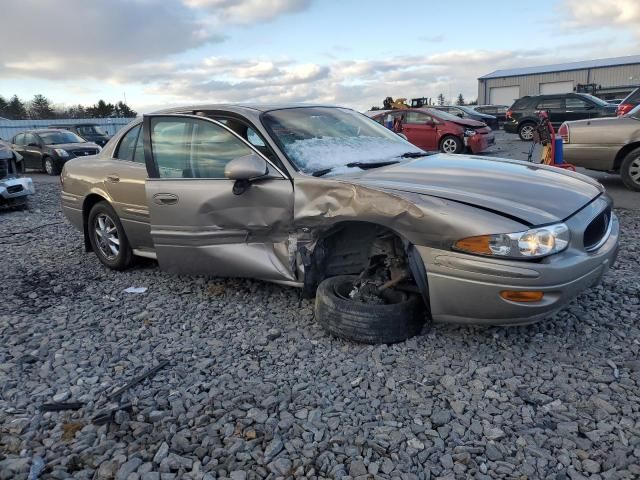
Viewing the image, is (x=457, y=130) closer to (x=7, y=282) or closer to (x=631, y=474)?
(x=7, y=282)

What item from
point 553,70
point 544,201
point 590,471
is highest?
point 553,70

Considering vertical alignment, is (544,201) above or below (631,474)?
above

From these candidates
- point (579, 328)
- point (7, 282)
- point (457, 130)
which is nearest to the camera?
point (579, 328)

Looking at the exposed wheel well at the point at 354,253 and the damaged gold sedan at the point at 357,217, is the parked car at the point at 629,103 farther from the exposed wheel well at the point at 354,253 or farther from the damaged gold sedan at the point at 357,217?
the exposed wheel well at the point at 354,253

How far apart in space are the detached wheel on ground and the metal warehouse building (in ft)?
137

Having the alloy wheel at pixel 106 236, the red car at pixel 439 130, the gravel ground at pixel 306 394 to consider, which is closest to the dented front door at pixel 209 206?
the gravel ground at pixel 306 394

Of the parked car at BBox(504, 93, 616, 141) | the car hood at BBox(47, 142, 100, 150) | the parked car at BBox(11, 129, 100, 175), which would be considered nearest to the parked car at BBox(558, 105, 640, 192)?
the parked car at BBox(504, 93, 616, 141)

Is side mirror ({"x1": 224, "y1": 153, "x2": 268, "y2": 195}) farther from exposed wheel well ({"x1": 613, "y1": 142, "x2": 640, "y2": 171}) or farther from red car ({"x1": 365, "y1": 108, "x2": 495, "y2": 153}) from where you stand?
Result: red car ({"x1": 365, "y1": 108, "x2": 495, "y2": 153})

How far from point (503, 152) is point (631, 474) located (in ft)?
47.9

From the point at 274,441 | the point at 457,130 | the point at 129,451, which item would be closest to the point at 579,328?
the point at 274,441

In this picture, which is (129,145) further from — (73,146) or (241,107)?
(73,146)

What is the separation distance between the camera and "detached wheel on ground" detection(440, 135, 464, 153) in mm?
14383

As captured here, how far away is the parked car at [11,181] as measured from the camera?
925 cm

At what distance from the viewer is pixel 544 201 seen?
3154mm
